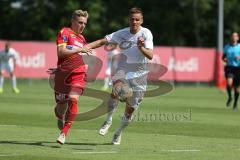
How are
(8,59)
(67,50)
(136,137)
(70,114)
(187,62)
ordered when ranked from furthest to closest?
(187,62) → (8,59) → (136,137) → (70,114) → (67,50)

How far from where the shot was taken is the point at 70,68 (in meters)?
13.4

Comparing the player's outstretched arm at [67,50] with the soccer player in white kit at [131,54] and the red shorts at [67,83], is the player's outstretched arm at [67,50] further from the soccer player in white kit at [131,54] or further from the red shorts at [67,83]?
the red shorts at [67,83]

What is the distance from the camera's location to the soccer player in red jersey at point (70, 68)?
1317 centimetres

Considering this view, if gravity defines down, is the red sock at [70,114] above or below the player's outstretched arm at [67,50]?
below

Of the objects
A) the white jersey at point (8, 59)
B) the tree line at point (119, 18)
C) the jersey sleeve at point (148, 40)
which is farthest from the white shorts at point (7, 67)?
the tree line at point (119, 18)

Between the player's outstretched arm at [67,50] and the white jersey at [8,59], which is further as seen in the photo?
the white jersey at [8,59]

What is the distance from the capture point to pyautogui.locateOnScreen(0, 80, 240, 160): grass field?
11.8m

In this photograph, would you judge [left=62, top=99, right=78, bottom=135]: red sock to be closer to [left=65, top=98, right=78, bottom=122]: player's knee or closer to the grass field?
[left=65, top=98, right=78, bottom=122]: player's knee

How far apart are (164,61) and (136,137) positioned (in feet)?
109

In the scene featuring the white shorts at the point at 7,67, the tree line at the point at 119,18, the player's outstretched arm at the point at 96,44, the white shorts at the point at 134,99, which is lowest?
the tree line at the point at 119,18

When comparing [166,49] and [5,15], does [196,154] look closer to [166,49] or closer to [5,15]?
[166,49]

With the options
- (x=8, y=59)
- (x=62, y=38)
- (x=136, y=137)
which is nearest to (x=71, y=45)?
(x=62, y=38)

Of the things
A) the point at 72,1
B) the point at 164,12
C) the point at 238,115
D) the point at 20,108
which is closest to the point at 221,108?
the point at 238,115

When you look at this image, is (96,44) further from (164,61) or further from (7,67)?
(164,61)
